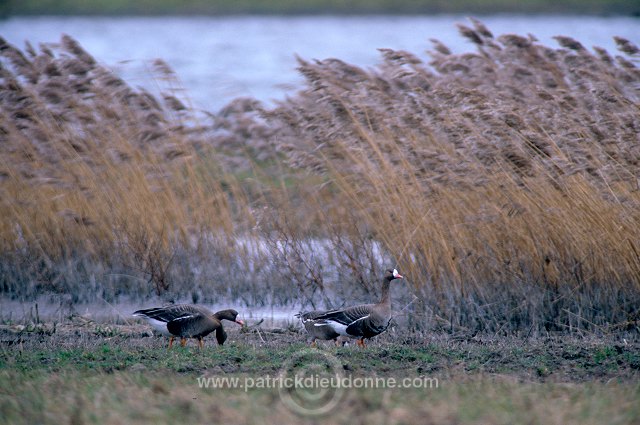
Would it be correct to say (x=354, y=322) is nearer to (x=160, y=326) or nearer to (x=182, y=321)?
A: (x=182, y=321)

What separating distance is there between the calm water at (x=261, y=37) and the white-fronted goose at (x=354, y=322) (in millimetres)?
15089

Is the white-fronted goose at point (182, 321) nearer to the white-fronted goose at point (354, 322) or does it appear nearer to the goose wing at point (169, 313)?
the goose wing at point (169, 313)

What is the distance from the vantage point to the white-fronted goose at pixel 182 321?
8.80 meters

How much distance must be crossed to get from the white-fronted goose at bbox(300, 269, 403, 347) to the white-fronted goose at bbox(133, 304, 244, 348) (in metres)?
0.98

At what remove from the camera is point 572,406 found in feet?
19.5

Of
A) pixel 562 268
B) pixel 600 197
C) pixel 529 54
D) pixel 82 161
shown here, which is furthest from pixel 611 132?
pixel 82 161

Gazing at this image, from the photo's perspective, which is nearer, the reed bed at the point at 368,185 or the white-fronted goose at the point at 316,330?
the white-fronted goose at the point at 316,330

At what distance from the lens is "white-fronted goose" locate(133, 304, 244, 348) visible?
28.9 feet

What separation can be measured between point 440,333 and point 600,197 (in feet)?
7.30

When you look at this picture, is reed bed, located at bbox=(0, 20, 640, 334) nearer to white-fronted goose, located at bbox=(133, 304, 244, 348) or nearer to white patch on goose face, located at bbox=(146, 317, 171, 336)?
white-fronted goose, located at bbox=(133, 304, 244, 348)

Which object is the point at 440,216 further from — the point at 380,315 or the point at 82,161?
the point at 82,161

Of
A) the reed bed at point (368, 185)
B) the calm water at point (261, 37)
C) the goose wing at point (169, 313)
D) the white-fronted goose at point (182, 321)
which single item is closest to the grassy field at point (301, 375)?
the white-fronted goose at point (182, 321)

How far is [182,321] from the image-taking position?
880cm

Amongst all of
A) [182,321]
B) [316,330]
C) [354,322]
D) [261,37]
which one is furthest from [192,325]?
[261,37]
